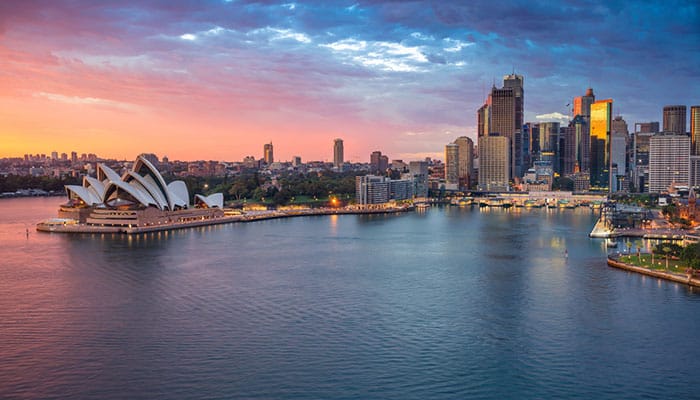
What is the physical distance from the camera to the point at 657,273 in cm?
1020

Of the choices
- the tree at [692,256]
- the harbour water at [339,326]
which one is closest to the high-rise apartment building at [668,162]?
the harbour water at [339,326]

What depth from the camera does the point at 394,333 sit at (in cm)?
710

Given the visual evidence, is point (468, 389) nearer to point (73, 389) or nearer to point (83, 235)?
point (73, 389)

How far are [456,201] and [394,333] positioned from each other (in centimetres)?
2787

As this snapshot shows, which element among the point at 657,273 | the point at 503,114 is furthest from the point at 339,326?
the point at 503,114

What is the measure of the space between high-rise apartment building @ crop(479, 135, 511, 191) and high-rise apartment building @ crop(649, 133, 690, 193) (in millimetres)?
9927

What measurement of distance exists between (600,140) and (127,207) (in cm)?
4582

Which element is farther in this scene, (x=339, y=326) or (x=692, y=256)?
(x=692, y=256)

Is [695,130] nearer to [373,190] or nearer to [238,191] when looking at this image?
[373,190]

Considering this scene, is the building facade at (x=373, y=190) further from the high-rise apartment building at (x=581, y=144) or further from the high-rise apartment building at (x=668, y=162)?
the high-rise apartment building at (x=581, y=144)

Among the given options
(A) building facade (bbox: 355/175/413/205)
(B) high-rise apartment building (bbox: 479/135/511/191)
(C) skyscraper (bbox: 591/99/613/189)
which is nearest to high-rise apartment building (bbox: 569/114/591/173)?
(C) skyscraper (bbox: 591/99/613/189)

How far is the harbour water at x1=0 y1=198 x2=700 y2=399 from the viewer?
Result: 5746mm

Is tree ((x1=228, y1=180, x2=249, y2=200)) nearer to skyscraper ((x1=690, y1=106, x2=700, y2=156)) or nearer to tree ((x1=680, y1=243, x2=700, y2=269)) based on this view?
tree ((x1=680, y1=243, x2=700, y2=269))

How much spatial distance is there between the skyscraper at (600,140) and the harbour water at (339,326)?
137 ft
